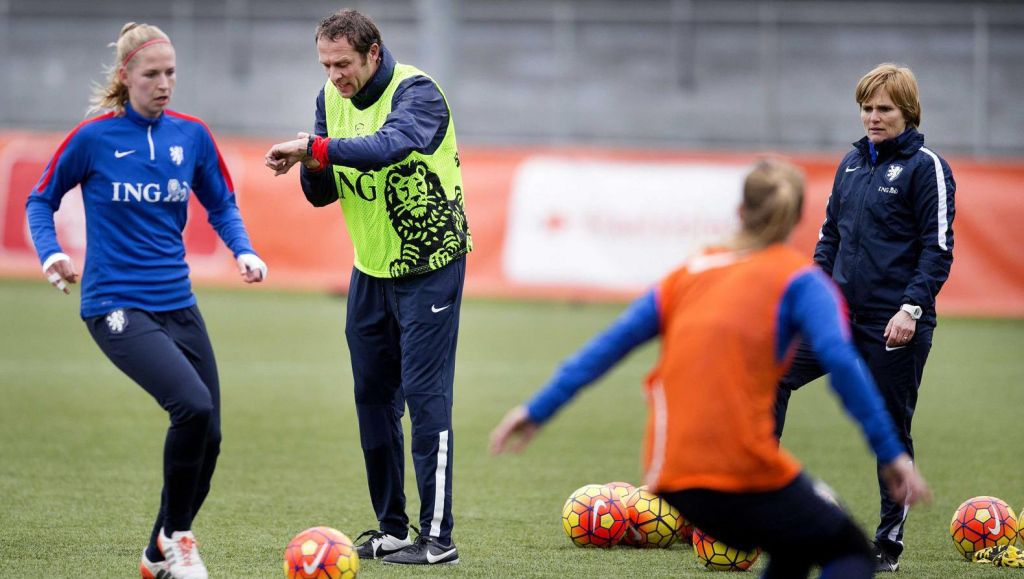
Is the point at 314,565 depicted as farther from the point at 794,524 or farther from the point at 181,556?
the point at 794,524

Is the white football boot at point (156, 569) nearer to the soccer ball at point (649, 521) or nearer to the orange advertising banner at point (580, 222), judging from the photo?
the soccer ball at point (649, 521)

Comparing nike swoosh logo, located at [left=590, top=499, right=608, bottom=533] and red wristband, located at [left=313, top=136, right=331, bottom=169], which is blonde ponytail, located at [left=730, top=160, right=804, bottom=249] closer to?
red wristband, located at [left=313, top=136, right=331, bottom=169]

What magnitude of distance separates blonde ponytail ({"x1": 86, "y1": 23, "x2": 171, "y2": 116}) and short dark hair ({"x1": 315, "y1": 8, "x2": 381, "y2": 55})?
2.18 ft

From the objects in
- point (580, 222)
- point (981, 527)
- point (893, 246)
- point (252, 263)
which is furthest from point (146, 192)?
point (580, 222)

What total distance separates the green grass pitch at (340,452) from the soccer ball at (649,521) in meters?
0.12

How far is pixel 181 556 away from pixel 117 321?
92 centimetres

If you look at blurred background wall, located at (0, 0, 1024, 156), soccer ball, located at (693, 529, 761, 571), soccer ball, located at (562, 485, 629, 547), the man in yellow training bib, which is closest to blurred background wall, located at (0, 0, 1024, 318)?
blurred background wall, located at (0, 0, 1024, 156)

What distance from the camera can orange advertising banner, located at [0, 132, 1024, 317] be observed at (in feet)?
53.4

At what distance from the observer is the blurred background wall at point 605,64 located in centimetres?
2297

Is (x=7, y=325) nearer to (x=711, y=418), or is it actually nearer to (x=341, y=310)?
(x=341, y=310)

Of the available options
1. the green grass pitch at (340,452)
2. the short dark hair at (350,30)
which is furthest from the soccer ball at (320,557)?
the short dark hair at (350,30)

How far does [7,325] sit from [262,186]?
4.06 metres

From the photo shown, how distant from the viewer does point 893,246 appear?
5625 mm

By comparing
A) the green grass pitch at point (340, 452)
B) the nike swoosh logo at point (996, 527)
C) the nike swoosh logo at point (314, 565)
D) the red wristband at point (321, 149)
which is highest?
the red wristband at point (321, 149)
